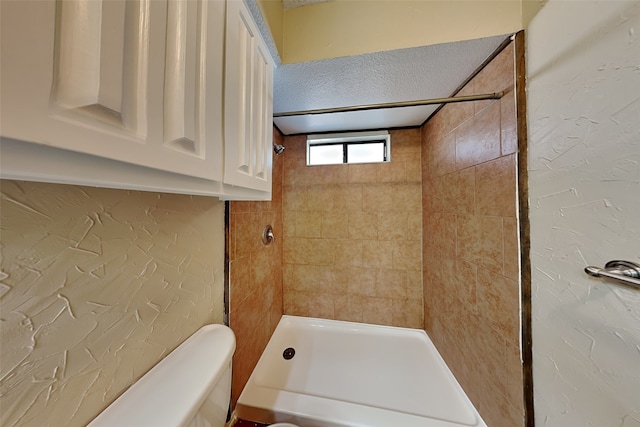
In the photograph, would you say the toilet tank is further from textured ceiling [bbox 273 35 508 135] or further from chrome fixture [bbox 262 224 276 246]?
textured ceiling [bbox 273 35 508 135]

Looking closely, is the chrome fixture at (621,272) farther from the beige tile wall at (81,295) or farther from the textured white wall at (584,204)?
the beige tile wall at (81,295)

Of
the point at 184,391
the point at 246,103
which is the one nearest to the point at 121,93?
the point at 246,103

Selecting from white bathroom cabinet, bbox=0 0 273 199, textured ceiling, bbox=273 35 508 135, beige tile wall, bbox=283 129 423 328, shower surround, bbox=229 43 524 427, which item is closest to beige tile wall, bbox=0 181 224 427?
white bathroom cabinet, bbox=0 0 273 199

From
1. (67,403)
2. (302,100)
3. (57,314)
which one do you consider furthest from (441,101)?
(67,403)

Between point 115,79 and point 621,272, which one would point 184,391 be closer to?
point 115,79

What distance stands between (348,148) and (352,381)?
173 cm

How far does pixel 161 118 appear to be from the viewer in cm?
34

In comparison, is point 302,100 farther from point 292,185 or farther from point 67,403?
point 67,403

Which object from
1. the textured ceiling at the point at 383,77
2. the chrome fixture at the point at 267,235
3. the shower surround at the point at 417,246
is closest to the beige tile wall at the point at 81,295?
the shower surround at the point at 417,246

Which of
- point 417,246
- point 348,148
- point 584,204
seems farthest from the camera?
point 348,148

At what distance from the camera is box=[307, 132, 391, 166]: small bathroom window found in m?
1.74

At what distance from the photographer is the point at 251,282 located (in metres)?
Answer: 1.19

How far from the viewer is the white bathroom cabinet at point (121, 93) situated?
201mm

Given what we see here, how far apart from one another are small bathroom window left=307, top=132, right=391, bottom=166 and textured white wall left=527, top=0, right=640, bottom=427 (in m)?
1.03
